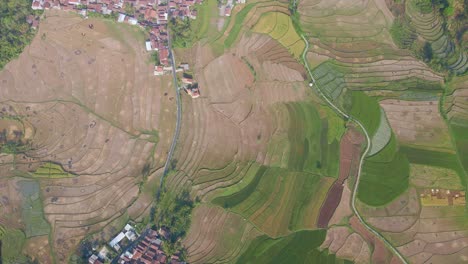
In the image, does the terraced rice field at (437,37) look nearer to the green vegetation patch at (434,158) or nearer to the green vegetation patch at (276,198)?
the green vegetation patch at (434,158)

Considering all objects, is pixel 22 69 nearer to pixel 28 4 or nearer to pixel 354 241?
pixel 28 4

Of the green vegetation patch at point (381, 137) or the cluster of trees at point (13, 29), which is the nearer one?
the green vegetation patch at point (381, 137)

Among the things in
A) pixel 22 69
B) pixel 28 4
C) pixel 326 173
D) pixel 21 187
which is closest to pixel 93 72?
pixel 22 69

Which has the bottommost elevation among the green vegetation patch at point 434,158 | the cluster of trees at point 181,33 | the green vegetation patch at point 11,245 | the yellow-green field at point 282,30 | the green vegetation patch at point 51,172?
the green vegetation patch at point 11,245

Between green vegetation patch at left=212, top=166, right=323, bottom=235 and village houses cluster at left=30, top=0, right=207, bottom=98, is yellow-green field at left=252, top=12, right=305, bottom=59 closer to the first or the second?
village houses cluster at left=30, top=0, right=207, bottom=98

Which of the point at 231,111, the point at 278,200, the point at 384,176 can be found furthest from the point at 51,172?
the point at 384,176

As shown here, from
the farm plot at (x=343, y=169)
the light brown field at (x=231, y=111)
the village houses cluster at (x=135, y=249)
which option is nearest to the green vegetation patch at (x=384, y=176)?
the farm plot at (x=343, y=169)

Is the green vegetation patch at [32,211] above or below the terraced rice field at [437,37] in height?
below
